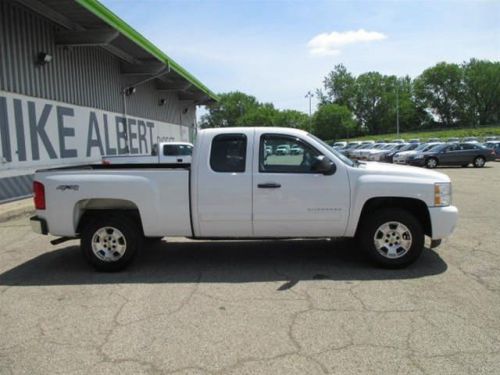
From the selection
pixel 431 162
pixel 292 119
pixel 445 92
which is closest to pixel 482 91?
pixel 445 92

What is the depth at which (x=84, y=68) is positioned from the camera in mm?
16578

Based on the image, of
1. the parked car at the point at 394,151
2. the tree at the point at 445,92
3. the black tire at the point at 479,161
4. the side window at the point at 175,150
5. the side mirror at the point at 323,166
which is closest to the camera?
the side mirror at the point at 323,166

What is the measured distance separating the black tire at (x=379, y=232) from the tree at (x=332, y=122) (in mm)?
100332

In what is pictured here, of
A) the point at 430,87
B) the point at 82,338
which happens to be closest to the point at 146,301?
the point at 82,338

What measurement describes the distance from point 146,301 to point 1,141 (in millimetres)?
8815

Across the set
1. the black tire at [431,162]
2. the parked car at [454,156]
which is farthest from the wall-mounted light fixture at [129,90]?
the black tire at [431,162]

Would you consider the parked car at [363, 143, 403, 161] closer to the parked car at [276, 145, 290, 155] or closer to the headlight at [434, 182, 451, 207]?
the headlight at [434, 182, 451, 207]

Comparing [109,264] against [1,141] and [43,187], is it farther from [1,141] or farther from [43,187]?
[1,141]

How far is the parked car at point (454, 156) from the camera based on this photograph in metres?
27.0

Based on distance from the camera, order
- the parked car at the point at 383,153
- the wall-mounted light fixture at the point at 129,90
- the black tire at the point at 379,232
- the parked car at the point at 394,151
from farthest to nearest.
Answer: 1. the parked car at the point at 383,153
2. the parked car at the point at 394,151
3. the wall-mounted light fixture at the point at 129,90
4. the black tire at the point at 379,232

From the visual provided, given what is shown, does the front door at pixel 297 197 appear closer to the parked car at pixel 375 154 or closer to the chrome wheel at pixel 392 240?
the chrome wheel at pixel 392 240

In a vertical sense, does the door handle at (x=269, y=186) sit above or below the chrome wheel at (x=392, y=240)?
above

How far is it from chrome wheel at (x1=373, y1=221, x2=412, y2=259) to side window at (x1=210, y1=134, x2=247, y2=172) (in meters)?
2.01

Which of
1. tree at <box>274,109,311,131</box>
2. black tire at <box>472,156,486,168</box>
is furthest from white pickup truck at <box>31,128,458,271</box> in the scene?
tree at <box>274,109,311,131</box>
